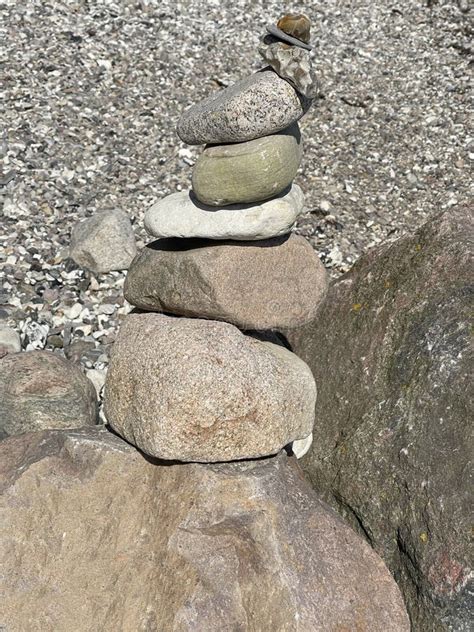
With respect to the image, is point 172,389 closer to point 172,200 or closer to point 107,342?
point 172,200

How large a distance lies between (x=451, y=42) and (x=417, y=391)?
8.11 metres

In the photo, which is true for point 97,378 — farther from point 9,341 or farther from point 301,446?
point 301,446

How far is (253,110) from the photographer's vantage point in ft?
14.3

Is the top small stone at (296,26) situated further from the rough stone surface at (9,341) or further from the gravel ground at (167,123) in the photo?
the rough stone surface at (9,341)

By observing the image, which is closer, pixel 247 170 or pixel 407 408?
pixel 247 170

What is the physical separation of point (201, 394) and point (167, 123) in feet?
19.5

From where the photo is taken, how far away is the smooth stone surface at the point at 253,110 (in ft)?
14.4

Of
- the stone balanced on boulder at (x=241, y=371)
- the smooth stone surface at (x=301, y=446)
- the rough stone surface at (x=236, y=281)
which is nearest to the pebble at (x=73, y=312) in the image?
the rough stone surface at (x=236, y=281)

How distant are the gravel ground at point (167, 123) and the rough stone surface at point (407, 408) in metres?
2.34

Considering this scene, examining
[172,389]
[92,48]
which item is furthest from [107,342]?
[92,48]

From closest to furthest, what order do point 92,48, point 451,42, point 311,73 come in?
point 311,73, point 92,48, point 451,42

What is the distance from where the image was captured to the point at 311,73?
434 cm

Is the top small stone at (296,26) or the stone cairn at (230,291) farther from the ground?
the top small stone at (296,26)

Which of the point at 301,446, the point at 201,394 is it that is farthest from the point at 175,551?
the point at 301,446
